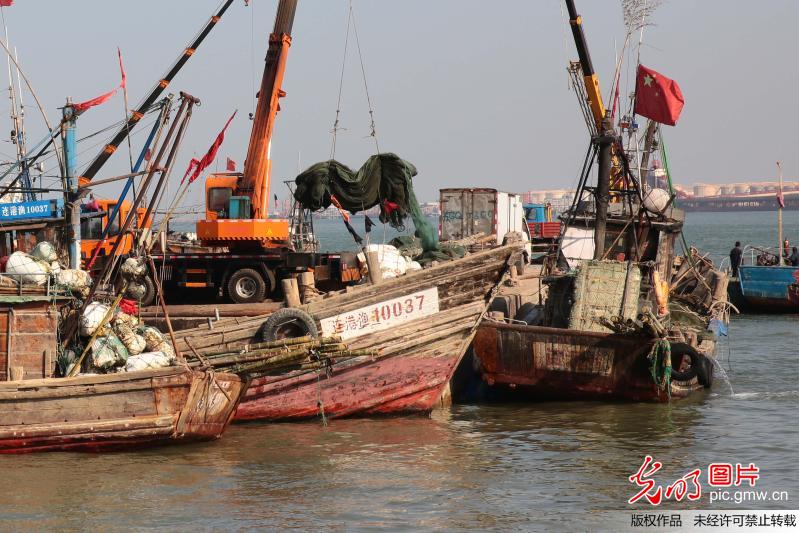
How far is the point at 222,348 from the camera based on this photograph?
16.9 metres

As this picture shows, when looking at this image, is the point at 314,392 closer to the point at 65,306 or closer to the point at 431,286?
the point at 431,286

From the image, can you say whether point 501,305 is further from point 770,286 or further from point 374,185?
point 770,286

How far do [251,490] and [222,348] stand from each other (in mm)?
3878

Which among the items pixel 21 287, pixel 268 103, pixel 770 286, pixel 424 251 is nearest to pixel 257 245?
pixel 268 103

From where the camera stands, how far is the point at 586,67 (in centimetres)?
2389

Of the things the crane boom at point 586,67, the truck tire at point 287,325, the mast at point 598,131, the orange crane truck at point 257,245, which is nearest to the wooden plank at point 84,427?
the truck tire at point 287,325

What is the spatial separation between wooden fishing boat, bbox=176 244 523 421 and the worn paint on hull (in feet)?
0.05

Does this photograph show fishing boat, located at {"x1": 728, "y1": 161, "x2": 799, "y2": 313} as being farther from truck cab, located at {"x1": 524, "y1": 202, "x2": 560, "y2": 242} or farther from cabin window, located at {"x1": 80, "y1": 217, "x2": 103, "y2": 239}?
cabin window, located at {"x1": 80, "y1": 217, "x2": 103, "y2": 239}

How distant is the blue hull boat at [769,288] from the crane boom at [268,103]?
20220 mm

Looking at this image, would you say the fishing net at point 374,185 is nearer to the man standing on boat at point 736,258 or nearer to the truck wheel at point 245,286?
the truck wheel at point 245,286

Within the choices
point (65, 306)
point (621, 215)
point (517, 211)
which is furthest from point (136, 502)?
point (517, 211)

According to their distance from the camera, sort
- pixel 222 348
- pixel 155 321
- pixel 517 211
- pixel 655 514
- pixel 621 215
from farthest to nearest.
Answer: pixel 517 211
pixel 621 215
pixel 155 321
pixel 222 348
pixel 655 514

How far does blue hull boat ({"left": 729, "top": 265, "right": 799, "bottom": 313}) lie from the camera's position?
36.7m

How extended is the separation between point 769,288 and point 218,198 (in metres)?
19.4
